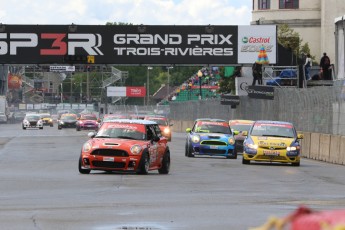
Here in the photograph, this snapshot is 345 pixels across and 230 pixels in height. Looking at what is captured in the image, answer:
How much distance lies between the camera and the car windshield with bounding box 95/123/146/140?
79.9 feet

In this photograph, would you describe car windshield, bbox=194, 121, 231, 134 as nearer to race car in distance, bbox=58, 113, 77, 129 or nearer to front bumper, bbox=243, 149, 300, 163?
front bumper, bbox=243, 149, 300, 163

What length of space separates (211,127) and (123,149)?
1448 cm

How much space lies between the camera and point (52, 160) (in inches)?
1283

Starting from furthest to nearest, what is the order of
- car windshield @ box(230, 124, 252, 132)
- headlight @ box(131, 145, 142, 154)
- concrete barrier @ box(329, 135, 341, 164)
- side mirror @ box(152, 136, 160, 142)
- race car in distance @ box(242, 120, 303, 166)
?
car windshield @ box(230, 124, 252, 132), concrete barrier @ box(329, 135, 341, 164), race car in distance @ box(242, 120, 303, 166), side mirror @ box(152, 136, 160, 142), headlight @ box(131, 145, 142, 154)

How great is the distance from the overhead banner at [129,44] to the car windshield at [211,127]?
21.7 meters

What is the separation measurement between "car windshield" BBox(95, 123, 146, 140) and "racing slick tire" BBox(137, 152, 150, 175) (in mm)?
576

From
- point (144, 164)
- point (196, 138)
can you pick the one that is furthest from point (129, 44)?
point (144, 164)

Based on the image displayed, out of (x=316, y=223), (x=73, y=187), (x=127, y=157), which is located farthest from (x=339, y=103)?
(x=316, y=223)

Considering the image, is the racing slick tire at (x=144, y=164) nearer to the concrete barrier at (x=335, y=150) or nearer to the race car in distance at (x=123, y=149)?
the race car in distance at (x=123, y=149)

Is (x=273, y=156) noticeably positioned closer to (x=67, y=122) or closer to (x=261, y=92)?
(x=261, y=92)

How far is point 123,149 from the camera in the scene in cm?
2355

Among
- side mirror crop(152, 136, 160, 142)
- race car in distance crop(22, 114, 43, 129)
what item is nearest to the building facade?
race car in distance crop(22, 114, 43, 129)

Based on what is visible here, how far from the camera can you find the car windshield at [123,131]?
2436cm

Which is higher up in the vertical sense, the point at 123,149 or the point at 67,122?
the point at 123,149
